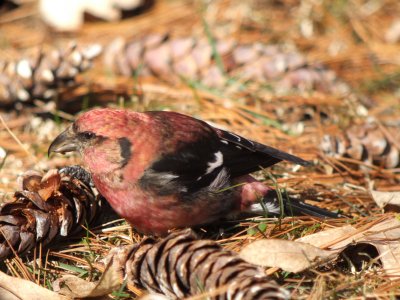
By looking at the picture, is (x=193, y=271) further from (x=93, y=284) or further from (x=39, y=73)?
(x=39, y=73)

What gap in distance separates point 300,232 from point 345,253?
0.79 ft

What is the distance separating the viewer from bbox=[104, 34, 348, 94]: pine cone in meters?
4.57

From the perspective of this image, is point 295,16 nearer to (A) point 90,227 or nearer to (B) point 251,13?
(B) point 251,13

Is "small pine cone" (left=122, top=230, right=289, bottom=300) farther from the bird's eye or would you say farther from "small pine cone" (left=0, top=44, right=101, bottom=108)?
"small pine cone" (left=0, top=44, right=101, bottom=108)

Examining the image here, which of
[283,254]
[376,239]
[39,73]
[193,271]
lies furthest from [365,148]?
[39,73]

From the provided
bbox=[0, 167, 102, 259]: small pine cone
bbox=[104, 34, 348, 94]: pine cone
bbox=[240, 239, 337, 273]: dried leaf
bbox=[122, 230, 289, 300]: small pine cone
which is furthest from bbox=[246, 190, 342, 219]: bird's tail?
bbox=[104, 34, 348, 94]: pine cone

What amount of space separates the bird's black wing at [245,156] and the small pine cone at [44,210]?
64 centimetres

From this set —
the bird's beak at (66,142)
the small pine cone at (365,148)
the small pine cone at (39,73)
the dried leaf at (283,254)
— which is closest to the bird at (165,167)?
the bird's beak at (66,142)

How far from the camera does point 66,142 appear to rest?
9.07ft

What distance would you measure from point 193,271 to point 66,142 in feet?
3.10

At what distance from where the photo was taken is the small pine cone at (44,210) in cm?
254

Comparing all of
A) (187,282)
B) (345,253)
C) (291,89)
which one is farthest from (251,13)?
(187,282)

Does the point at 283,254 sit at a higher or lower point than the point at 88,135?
lower

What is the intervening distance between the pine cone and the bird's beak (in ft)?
5.91
